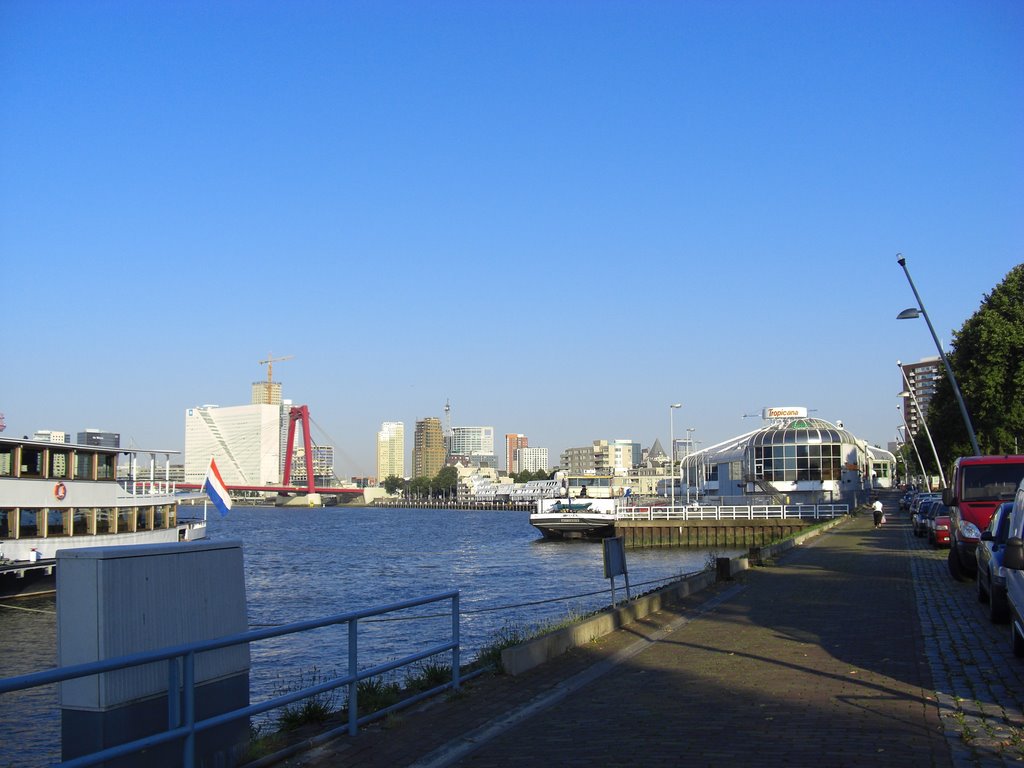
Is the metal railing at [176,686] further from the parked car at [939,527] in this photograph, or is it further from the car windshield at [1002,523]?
the parked car at [939,527]

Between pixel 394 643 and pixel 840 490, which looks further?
pixel 840 490

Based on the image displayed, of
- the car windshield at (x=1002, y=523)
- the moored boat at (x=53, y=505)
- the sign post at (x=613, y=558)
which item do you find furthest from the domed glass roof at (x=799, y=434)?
the sign post at (x=613, y=558)

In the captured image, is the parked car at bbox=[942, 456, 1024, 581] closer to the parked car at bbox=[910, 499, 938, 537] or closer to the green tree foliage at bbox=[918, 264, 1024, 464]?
the parked car at bbox=[910, 499, 938, 537]

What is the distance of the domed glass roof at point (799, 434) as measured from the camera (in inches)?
3374

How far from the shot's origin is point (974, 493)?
2098 centimetres

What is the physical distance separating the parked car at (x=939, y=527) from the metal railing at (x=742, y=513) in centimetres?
3135

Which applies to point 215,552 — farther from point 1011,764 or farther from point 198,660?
point 1011,764

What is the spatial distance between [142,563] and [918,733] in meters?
6.09

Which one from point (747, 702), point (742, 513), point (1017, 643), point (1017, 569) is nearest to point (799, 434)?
point (742, 513)

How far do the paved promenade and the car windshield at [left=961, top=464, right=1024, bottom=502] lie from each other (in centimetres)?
547

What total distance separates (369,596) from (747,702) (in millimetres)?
28950

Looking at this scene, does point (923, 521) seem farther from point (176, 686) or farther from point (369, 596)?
point (176, 686)

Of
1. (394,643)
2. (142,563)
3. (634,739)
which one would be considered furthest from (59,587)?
(394,643)

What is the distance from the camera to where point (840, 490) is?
86250mm
